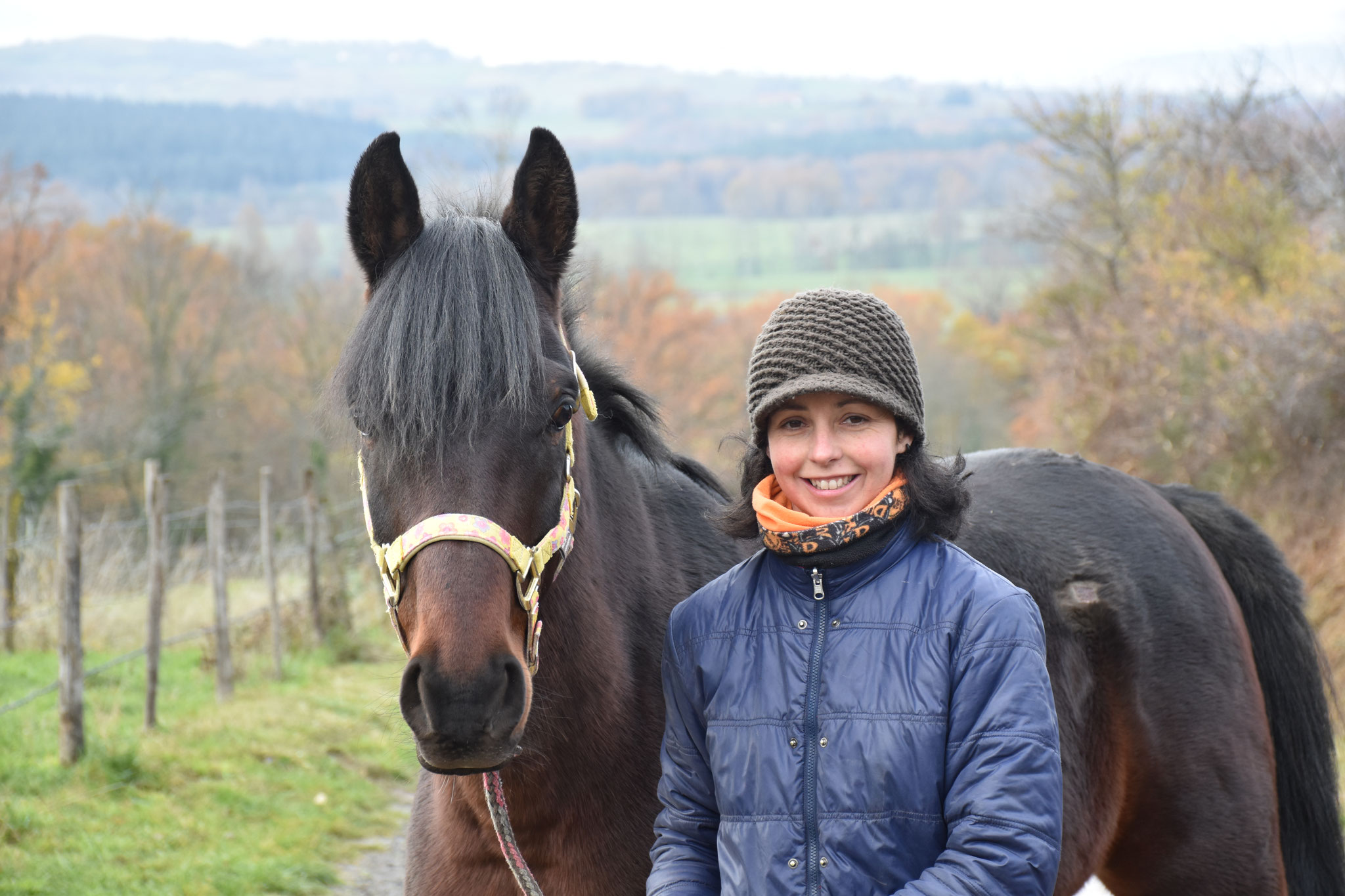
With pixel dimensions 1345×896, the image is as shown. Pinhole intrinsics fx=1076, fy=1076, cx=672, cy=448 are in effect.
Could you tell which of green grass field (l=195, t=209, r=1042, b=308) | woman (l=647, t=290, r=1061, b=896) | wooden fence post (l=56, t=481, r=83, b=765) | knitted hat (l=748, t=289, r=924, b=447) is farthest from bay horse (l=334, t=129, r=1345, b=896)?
green grass field (l=195, t=209, r=1042, b=308)

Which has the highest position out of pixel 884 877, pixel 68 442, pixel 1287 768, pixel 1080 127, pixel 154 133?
pixel 154 133

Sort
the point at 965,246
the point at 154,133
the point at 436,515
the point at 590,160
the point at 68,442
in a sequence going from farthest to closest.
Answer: the point at 590,160 < the point at 965,246 < the point at 154,133 < the point at 68,442 < the point at 436,515

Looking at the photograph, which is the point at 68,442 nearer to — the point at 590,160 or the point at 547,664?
the point at 547,664

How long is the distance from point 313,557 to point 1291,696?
9853 millimetres

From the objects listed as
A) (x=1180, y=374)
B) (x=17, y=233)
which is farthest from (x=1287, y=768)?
(x=17, y=233)

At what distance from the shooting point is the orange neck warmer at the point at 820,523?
1.86 m

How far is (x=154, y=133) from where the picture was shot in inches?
3073

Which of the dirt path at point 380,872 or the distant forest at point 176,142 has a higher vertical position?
the distant forest at point 176,142

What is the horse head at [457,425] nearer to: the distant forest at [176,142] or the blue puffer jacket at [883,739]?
the blue puffer jacket at [883,739]

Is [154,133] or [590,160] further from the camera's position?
[590,160]

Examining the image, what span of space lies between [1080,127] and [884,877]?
2431 centimetres

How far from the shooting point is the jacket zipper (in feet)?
5.74

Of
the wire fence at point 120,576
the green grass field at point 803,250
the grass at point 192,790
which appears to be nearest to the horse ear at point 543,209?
the grass at point 192,790

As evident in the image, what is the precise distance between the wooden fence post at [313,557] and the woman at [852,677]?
33.4 ft
